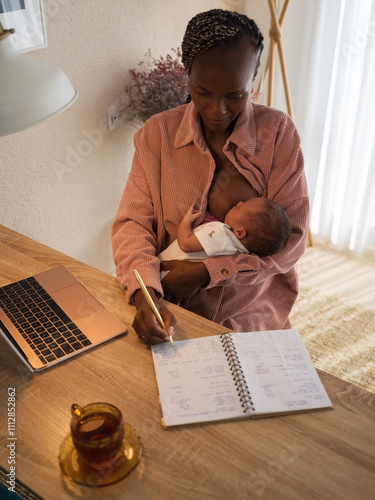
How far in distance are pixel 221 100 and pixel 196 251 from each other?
403mm

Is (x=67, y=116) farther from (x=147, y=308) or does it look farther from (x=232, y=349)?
(x=232, y=349)

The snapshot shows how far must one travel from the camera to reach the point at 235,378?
3.54ft

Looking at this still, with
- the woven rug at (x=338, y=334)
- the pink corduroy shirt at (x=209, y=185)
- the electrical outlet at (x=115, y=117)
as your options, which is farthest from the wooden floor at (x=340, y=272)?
the pink corduroy shirt at (x=209, y=185)

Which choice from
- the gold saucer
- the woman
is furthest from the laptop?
the gold saucer

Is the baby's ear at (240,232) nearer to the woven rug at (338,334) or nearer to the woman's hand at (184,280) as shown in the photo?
the woman's hand at (184,280)

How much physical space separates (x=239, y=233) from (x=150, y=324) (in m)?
0.42

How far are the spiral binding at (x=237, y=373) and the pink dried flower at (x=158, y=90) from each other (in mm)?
1502

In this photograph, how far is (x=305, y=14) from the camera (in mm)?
2691

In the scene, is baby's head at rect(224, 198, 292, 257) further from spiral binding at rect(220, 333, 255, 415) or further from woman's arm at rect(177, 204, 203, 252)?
spiral binding at rect(220, 333, 255, 415)

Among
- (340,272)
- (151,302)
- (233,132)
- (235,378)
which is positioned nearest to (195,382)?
(235,378)

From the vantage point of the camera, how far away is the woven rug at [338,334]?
2250mm

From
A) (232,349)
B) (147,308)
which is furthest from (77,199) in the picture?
(232,349)

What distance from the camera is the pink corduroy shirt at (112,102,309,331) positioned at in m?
1.45

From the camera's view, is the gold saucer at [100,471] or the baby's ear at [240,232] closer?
the gold saucer at [100,471]
